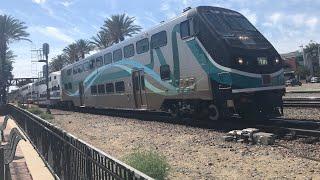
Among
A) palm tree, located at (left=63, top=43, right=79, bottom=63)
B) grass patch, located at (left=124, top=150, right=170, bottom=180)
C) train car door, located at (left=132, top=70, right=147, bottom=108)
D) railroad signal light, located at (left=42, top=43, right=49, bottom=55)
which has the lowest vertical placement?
grass patch, located at (left=124, top=150, right=170, bottom=180)

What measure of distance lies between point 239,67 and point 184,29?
3033 millimetres

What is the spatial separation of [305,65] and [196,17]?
351 feet

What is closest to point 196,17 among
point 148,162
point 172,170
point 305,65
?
point 172,170

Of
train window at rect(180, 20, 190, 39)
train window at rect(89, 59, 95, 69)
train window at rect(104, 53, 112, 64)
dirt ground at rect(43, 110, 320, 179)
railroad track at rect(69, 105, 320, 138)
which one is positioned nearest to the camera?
dirt ground at rect(43, 110, 320, 179)

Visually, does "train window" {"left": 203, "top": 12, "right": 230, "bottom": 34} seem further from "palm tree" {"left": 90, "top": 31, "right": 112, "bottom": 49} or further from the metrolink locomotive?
"palm tree" {"left": 90, "top": 31, "right": 112, "bottom": 49}

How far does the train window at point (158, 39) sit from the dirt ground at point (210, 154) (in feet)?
11.8

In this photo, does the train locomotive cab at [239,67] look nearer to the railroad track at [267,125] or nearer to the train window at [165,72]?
the railroad track at [267,125]

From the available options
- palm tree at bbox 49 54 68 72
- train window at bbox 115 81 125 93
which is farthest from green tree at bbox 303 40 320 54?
train window at bbox 115 81 125 93

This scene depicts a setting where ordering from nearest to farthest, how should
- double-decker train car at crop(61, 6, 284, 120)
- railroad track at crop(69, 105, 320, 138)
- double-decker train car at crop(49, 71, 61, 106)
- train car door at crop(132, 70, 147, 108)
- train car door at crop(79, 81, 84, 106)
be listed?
railroad track at crop(69, 105, 320, 138) → double-decker train car at crop(61, 6, 284, 120) → train car door at crop(132, 70, 147, 108) → train car door at crop(79, 81, 84, 106) → double-decker train car at crop(49, 71, 61, 106)

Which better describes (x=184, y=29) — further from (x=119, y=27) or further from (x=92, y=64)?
(x=119, y=27)

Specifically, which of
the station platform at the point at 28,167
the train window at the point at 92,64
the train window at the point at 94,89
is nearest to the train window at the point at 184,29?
the station platform at the point at 28,167

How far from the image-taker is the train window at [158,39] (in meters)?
18.9

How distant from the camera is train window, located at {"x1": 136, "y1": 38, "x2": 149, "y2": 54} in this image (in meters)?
20.7

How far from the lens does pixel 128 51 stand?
2344 cm
